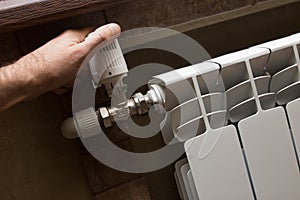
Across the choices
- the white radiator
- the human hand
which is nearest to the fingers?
the human hand

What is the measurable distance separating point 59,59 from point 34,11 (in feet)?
0.30

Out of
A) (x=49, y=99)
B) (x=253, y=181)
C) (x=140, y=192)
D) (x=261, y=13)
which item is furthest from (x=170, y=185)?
(x=261, y=13)

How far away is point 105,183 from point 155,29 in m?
0.31

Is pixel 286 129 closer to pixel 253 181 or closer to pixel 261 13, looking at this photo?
pixel 253 181

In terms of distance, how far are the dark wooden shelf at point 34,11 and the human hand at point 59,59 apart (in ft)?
0.13

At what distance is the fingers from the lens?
613mm

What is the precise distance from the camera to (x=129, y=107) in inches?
27.0

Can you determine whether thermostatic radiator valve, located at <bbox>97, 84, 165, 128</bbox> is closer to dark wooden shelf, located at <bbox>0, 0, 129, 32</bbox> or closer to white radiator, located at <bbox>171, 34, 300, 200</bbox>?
white radiator, located at <bbox>171, 34, 300, 200</bbox>

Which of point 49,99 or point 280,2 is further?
point 280,2

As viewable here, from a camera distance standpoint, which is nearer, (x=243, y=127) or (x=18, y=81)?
(x=18, y=81)

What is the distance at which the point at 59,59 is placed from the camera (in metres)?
0.60

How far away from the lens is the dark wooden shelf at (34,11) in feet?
2.01

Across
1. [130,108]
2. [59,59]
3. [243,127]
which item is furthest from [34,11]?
[243,127]

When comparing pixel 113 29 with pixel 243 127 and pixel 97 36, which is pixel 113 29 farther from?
pixel 243 127
